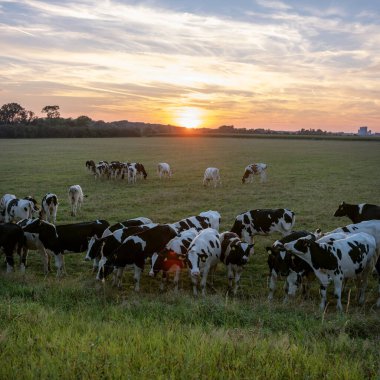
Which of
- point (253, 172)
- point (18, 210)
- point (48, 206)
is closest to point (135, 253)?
point (18, 210)

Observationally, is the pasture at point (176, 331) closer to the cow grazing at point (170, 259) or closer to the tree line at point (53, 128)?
the cow grazing at point (170, 259)

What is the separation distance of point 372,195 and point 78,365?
23160mm

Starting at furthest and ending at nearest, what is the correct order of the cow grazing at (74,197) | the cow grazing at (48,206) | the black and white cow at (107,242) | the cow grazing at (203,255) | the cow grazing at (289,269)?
the cow grazing at (74,197), the cow grazing at (48,206), the black and white cow at (107,242), the cow grazing at (203,255), the cow grazing at (289,269)

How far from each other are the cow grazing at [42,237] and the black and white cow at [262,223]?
591 cm

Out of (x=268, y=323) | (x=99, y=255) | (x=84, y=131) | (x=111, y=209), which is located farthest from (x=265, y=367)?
(x=84, y=131)

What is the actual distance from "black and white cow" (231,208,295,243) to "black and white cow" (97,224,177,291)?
3.92m

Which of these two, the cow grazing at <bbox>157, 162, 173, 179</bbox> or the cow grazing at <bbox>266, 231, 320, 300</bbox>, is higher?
the cow grazing at <bbox>157, 162, 173, 179</bbox>

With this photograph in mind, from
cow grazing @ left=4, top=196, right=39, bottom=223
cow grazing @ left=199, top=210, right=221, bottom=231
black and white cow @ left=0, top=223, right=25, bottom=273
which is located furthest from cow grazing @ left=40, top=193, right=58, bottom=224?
cow grazing @ left=199, top=210, right=221, bottom=231

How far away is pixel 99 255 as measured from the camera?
11453 mm

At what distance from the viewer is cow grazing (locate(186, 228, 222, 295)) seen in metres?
9.77

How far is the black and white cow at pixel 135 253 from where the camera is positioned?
1016 centimetres

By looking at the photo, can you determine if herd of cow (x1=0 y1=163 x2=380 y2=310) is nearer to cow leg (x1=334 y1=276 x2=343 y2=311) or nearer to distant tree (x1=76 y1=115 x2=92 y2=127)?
cow leg (x1=334 y1=276 x2=343 y2=311)

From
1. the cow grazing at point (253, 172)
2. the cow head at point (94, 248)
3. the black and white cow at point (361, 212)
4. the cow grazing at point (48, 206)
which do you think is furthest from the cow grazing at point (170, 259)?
the cow grazing at point (253, 172)

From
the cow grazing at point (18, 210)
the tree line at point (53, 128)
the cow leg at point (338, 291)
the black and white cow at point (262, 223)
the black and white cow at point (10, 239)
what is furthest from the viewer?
the tree line at point (53, 128)
